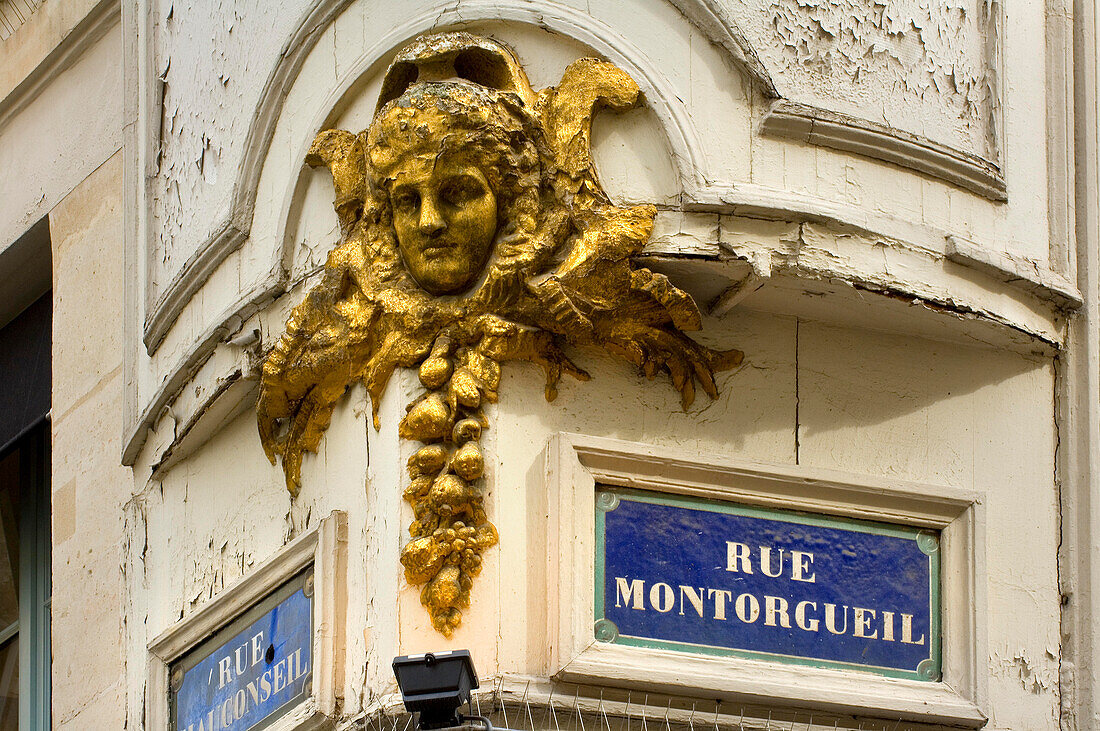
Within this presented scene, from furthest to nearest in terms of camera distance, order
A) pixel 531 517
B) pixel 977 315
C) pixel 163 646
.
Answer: pixel 163 646, pixel 977 315, pixel 531 517

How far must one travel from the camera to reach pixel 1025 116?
7.11 meters

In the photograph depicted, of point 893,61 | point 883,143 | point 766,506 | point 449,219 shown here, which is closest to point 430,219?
point 449,219

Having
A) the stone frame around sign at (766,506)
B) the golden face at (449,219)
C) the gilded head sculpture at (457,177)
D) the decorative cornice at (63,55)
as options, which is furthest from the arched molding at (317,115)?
the decorative cornice at (63,55)

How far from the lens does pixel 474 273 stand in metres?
6.46

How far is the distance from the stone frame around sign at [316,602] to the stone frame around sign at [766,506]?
0.53m

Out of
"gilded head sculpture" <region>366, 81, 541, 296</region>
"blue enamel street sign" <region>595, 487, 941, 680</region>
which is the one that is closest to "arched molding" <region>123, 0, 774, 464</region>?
"gilded head sculpture" <region>366, 81, 541, 296</region>

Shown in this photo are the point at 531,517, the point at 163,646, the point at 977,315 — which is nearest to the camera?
the point at 531,517

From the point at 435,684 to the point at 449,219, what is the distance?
4.15 ft

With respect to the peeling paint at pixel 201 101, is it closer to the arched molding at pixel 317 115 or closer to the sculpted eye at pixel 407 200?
the arched molding at pixel 317 115

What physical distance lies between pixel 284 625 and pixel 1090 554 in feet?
7.14

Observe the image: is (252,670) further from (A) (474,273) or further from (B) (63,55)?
(B) (63,55)

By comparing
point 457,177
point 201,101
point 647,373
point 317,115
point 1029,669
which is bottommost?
point 1029,669

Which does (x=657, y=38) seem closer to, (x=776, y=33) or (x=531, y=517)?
(x=776, y=33)

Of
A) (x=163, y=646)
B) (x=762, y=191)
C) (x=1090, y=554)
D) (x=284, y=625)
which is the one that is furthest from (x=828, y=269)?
(x=163, y=646)
